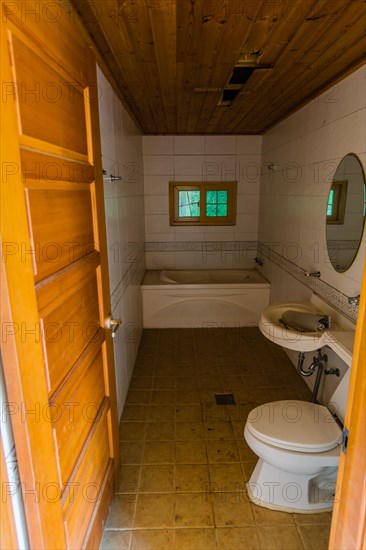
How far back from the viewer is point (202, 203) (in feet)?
15.0

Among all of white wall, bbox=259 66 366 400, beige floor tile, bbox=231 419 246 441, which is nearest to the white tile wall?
white wall, bbox=259 66 366 400

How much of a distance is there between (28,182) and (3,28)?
0.32 metres

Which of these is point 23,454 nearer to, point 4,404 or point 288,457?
point 4,404

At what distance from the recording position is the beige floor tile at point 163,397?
8.82 ft

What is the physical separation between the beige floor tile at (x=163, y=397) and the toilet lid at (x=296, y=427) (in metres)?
0.97

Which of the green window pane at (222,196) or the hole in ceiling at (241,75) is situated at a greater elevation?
the hole in ceiling at (241,75)

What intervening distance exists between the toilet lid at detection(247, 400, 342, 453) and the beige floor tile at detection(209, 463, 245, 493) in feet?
1.35

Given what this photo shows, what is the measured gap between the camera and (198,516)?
1.77 m

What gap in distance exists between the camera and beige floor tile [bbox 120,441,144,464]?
2.14 meters

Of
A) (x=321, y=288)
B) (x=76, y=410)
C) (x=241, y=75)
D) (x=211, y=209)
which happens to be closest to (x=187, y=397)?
(x=321, y=288)

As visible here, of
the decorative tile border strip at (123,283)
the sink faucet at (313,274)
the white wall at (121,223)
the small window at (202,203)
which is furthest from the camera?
the small window at (202,203)

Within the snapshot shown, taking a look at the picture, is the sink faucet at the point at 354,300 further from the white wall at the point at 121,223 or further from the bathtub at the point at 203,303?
the bathtub at the point at 203,303

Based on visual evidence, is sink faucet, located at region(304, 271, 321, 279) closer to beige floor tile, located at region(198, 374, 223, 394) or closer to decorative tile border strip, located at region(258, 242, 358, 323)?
decorative tile border strip, located at region(258, 242, 358, 323)

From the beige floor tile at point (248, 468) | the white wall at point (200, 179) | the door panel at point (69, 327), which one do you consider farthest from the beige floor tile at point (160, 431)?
the white wall at point (200, 179)
